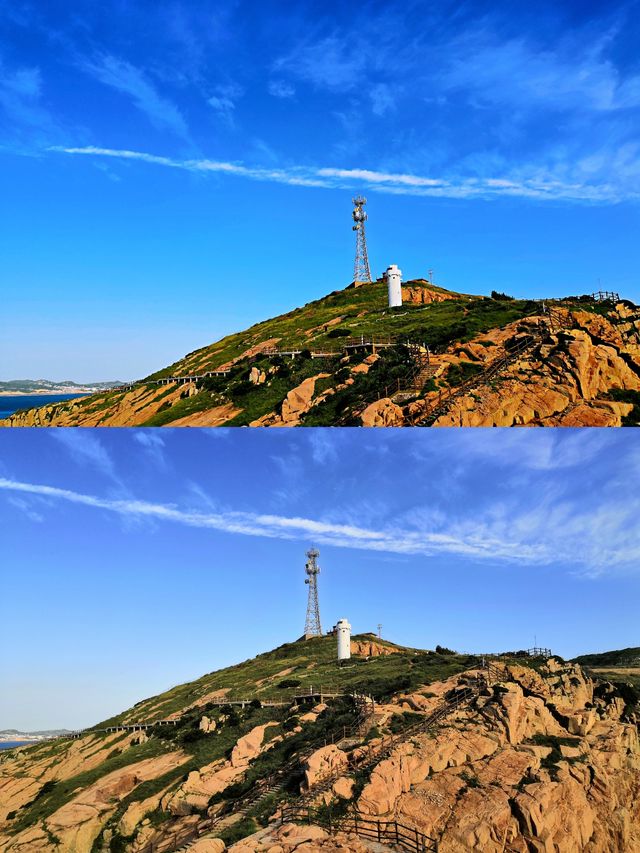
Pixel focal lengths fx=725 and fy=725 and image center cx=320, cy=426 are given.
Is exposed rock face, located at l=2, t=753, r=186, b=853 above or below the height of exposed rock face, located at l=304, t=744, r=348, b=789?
below

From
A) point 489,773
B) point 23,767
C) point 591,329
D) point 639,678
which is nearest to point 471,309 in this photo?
point 591,329

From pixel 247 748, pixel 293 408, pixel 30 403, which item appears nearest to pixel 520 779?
pixel 247 748

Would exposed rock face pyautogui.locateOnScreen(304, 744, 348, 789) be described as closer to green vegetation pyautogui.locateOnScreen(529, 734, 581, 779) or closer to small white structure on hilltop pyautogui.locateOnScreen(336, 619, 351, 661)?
green vegetation pyautogui.locateOnScreen(529, 734, 581, 779)

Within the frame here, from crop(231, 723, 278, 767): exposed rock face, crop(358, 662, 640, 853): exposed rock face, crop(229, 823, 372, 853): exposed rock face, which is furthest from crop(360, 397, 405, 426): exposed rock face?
crop(229, 823, 372, 853): exposed rock face

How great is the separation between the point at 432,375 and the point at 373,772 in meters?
22.4

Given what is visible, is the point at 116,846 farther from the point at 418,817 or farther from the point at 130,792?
the point at 418,817

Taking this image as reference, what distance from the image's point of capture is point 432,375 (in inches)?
1688

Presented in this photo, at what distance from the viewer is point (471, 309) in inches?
2263

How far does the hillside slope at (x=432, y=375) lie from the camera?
39938 mm

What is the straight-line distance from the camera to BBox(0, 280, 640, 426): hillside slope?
131ft

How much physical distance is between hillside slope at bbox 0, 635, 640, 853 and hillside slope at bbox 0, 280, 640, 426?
14.1 meters

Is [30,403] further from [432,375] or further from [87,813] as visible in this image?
[432,375]

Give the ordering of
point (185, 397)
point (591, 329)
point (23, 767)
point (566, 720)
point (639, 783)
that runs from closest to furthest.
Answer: point (639, 783) < point (566, 720) < point (591, 329) < point (23, 767) < point (185, 397)

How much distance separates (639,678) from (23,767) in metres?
41.9
